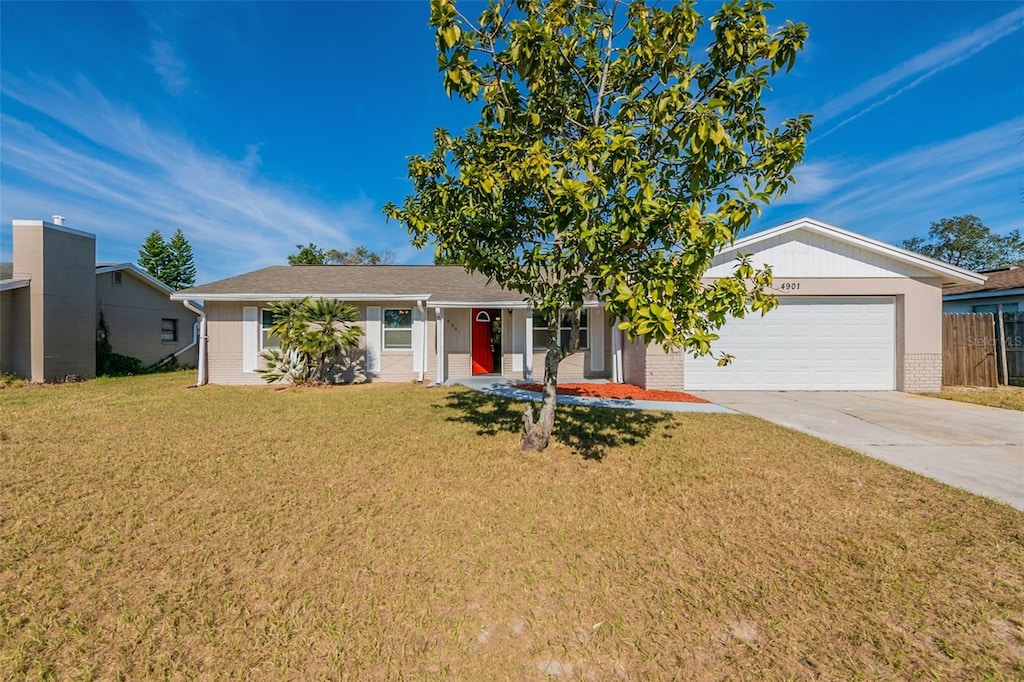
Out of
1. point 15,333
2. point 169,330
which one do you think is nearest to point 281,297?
point 15,333

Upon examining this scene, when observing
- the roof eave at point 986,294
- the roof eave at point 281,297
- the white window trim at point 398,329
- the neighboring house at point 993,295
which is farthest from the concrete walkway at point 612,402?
the roof eave at point 986,294

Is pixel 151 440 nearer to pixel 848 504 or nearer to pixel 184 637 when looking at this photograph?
pixel 184 637

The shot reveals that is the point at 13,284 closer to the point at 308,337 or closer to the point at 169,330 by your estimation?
the point at 169,330

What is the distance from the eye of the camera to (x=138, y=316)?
53.5ft

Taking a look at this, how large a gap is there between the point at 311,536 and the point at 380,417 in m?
4.30

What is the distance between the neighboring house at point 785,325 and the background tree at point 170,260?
26.8 metres

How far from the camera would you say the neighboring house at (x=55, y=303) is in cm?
1198

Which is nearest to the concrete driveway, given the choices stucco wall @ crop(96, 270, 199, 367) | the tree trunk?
the tree trunk

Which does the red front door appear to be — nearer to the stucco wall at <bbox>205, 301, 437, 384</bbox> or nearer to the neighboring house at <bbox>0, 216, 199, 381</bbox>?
the stucco wall at <bbox>205, 301, 437, 384</bbox>

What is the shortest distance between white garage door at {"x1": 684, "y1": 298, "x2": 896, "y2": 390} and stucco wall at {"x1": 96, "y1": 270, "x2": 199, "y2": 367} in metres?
20.3

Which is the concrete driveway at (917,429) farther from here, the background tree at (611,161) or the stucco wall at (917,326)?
the background tree at (611,161)

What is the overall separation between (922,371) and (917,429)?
5.47 meters

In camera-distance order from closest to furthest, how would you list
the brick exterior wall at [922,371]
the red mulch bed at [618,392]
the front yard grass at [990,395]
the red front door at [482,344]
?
the front yard grass at [990,395]
the red mulch bed at [618,392]
the brick exterior wall at [922,371]
the red front door at [482,344]

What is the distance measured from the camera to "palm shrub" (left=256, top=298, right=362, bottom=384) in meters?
11.0
